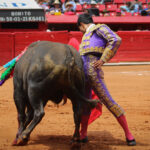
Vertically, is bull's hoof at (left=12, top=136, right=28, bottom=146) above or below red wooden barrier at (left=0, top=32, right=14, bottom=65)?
above

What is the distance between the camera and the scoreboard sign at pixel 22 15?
1392 centimetres

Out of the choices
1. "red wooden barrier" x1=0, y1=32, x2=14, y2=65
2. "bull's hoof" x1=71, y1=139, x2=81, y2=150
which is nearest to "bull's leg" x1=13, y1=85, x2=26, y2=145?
"bull's hoof" x1=71, y1=139, x2=81, y2=150

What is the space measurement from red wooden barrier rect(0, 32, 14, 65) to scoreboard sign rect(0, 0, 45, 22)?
1398mm

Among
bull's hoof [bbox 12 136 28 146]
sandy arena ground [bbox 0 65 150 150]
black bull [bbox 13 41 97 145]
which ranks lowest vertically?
sandy arena ground [bbox 0 65 150 150]

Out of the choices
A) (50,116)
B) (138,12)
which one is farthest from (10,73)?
(138,12)

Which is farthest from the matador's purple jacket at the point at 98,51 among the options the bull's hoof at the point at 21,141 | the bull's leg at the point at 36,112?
the bull's hoof at the point at 21,141

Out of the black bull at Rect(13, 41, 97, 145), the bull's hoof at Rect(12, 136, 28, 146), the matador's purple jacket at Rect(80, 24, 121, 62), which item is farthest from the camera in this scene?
the matador's purple jacket at Rect(80, 24, 121, 62)

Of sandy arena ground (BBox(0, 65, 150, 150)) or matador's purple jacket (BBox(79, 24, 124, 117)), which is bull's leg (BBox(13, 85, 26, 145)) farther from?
matador's purple jacket (BBox(79, 24, 124, 117))

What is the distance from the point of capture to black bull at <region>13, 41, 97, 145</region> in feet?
11.9

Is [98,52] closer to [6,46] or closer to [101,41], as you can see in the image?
[101,41]

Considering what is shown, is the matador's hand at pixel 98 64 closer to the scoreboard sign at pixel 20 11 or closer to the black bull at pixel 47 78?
the black bull at pixel 47 78

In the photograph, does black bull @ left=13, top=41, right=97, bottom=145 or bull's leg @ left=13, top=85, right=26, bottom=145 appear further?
bull's leg @ left=13, top=85, right=26, bottom=145

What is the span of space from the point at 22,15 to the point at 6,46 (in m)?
1.83

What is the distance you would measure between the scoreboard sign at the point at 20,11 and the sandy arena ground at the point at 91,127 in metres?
6.43
